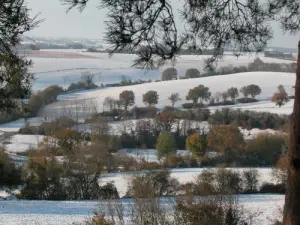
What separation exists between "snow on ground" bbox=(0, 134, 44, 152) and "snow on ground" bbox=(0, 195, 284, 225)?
2295cm

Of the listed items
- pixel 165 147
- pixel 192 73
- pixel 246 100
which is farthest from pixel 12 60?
pixel 192 73

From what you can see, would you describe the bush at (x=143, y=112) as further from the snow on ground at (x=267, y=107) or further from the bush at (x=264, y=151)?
the bush at (x=264, y=151)

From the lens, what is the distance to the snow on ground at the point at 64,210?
72.8 ft

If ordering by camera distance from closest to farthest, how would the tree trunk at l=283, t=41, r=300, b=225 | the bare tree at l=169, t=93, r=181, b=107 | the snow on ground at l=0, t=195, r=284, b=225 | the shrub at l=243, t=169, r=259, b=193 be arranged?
1. the tree trunk at l=283, t=41, r=300, b=225
2. the snow on ground at l=0, t=195, r=284, b=225
3. the shrub at l=243, t=169, r=259, b=193
4. the bare tree at l=169, t=93, r=181, b=107

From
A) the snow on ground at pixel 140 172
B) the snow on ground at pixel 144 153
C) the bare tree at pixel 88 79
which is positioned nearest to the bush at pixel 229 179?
the snow on ground at pixel 140 172

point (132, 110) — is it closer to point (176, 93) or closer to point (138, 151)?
point (176, 93)

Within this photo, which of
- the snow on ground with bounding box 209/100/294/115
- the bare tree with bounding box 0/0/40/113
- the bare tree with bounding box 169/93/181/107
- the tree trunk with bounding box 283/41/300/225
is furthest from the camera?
the bare tree with bounding box 169/93/181/107

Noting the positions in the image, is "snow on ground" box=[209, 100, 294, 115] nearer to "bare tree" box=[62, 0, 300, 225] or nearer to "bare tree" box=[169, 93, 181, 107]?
"bare tree" box=[169, 93, 181, 107]

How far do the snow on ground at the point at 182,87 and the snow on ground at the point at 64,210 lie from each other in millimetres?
42779

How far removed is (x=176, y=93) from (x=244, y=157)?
30891 mm

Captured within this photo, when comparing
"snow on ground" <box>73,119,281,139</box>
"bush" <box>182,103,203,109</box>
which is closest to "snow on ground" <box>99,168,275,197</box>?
"snow on ground" <box>73,119,281,139</box>

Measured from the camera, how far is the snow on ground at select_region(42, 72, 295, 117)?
74.4 m

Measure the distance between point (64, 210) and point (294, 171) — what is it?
2319 cm

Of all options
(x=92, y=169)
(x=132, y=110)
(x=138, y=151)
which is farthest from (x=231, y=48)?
(x=132, y=110)
